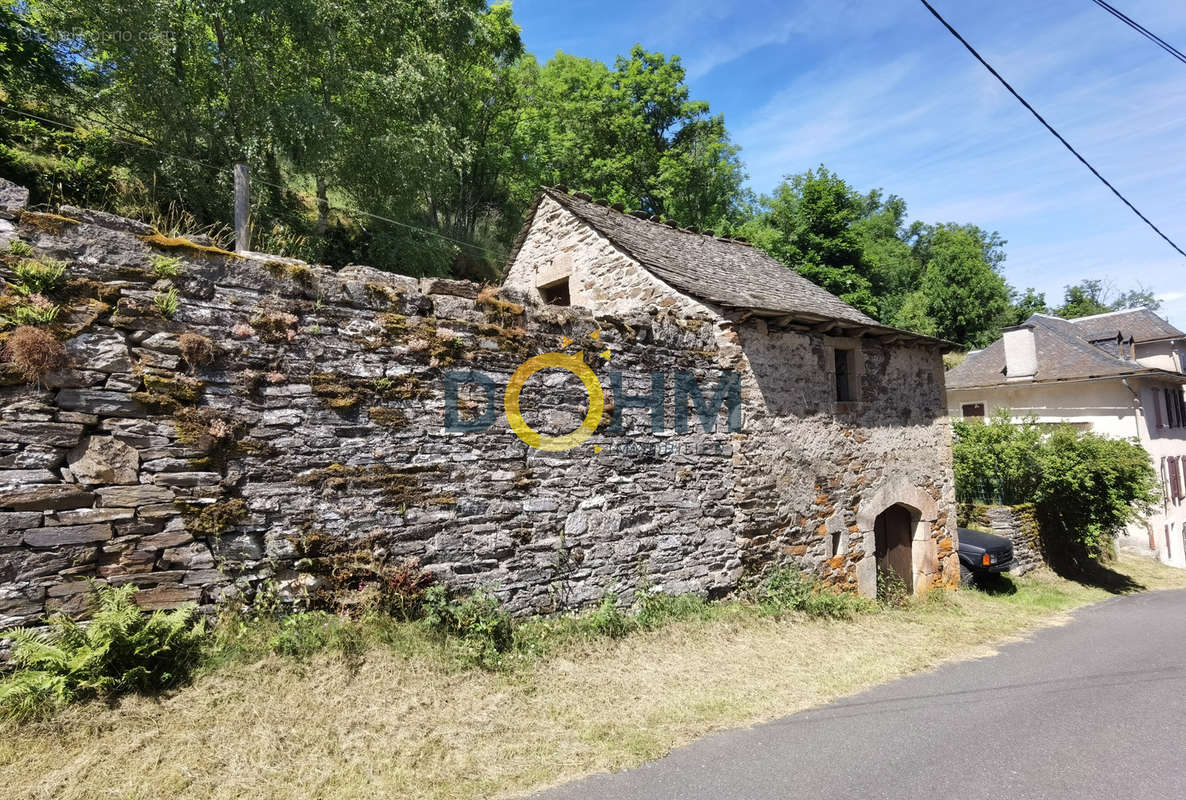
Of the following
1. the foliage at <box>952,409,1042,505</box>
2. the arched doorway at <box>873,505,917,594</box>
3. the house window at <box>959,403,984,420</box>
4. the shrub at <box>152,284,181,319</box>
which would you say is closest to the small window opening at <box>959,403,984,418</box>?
the house window at <box>959,403,984,420</box>

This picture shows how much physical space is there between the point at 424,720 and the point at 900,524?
9452mm

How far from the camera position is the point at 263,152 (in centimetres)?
1530

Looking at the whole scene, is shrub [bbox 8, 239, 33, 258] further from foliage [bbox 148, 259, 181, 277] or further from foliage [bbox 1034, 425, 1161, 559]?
foliage [bbox 1034, 425, 1161, 559]

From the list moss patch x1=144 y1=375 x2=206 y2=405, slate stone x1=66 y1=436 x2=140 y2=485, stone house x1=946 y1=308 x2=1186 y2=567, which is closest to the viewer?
slate stone x1=66 y1=436 x2=140 y2=485

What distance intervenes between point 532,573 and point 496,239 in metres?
18.8

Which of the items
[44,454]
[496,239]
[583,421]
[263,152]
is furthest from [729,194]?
[44,454]

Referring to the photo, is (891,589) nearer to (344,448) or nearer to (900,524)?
(900,524)

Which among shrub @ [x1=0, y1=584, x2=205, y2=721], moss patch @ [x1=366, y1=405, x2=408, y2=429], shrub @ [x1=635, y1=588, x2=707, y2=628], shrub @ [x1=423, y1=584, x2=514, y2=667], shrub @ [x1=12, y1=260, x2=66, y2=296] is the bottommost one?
shrub @ [x1=635, y1=588, x2=707, y2=628]

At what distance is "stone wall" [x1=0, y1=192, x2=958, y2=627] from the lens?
419 centimetres

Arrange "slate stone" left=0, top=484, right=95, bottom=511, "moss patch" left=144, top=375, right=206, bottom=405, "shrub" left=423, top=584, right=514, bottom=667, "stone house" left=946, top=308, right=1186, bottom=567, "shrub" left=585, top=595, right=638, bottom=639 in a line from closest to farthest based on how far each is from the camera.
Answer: "slate stone" left=0, top=484, right=95, bottom=511 < "moss patch" left=144, top=375, right=206, bottom=405 < "shrub" left=423, top=584, right=514, bottom=667 < "shrub" left=585, top=595, right=638, bottom=639 < "stone house" left=946, top=308, right=1186, bottom=567

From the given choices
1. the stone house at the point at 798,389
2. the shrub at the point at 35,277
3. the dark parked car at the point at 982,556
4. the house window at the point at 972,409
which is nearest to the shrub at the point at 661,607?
the stone house at the point at 798,389

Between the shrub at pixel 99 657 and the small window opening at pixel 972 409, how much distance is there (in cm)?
2385

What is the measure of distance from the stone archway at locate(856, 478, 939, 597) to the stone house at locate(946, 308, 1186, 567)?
1219 centimetres

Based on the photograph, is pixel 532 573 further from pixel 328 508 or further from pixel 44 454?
pixel 44 454
